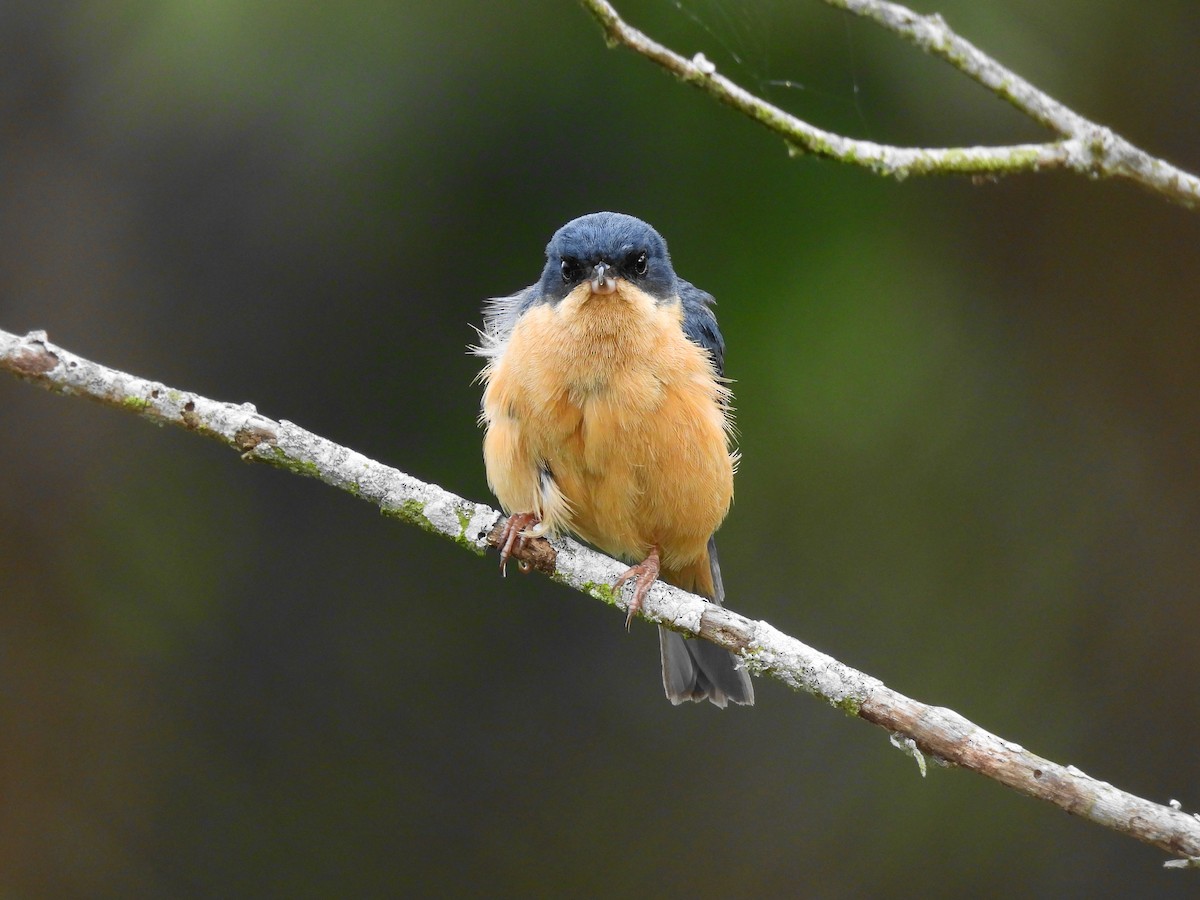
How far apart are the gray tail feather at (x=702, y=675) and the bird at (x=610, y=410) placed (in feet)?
1.41

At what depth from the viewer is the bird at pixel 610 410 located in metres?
3.82

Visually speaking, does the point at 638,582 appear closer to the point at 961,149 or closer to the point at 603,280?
the point at 603,280

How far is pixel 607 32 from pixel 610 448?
123 centimetres

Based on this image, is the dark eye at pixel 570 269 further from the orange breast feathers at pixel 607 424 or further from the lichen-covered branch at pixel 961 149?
the lichen-covered branch at pixel 961 149

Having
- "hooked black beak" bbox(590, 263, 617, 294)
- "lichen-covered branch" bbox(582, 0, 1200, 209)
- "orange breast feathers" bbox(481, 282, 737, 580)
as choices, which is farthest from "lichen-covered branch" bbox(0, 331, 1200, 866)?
"lichen-covered branch" bbox(582, 0, 1200, 209)

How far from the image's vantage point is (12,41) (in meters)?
5.72

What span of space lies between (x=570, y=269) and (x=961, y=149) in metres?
1.27

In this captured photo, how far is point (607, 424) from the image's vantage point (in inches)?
149

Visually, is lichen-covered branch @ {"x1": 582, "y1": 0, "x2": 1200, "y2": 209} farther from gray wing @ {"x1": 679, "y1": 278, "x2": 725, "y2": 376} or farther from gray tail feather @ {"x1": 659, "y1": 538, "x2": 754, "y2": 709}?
gray tail feather @ {"x1": 659, "y1": 538, "x2": 754, "y2": 709}

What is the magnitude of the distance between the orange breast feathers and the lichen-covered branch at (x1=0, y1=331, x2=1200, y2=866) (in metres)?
0.30

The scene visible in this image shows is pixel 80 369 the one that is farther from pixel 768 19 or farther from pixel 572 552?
pixel 768 19

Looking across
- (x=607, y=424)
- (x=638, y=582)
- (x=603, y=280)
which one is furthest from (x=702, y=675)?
(x=603, y=280)

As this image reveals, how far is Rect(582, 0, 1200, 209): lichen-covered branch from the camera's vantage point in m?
3.23

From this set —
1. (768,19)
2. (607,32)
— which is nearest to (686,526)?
(607,32)
